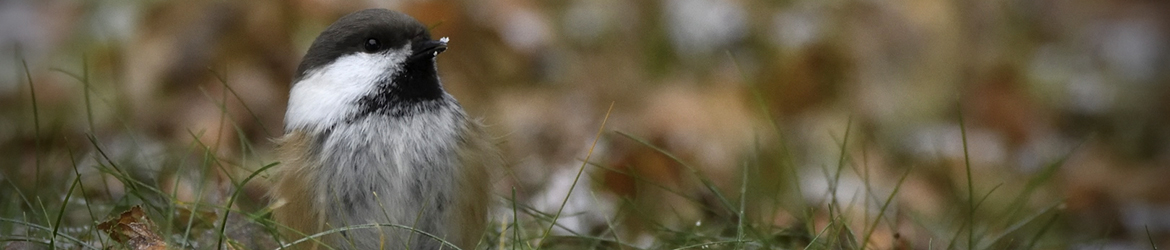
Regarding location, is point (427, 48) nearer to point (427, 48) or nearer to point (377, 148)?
point (427, 48)

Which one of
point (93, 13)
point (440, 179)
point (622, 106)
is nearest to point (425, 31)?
point (440, 179)

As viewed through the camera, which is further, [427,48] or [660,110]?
[660,110]

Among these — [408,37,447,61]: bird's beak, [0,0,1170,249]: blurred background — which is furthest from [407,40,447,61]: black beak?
[0,0,1170,249]: blurred background

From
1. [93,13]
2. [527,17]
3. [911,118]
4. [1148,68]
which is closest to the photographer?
[527,17]

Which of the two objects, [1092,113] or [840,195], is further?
[1092,113]

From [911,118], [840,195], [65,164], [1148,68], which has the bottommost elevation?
[65,164]

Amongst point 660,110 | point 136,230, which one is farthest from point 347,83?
point 660,110

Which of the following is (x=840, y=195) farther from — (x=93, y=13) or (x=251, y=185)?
(x=93, y=13)

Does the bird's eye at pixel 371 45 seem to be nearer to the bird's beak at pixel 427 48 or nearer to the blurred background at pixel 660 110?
the bird's beak at pixel 427 48
